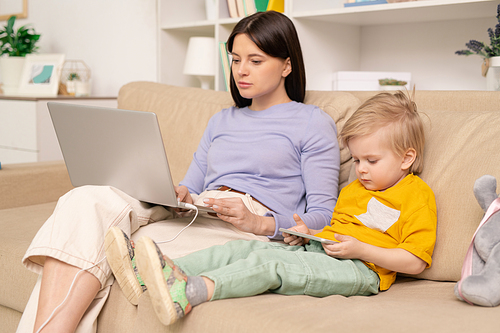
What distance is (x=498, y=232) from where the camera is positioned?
901 mm

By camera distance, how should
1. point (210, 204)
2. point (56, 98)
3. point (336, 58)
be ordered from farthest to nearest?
point (56, 98) < point (336, 58) < point (210, 204)

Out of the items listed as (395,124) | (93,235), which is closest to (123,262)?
(93,235)

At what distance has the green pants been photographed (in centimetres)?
89

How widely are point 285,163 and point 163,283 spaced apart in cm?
58

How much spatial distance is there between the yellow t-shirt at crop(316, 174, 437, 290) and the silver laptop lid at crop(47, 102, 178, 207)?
0.41m

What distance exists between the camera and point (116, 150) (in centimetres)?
110

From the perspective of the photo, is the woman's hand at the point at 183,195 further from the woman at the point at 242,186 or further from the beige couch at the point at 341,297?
the beige couch at the point at 341,297

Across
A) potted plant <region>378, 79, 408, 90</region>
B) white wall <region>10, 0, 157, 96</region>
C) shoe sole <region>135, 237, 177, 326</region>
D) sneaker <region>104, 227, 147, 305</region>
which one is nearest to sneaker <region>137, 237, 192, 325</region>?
shoe sole <region>135, 237, 177, 326</region>

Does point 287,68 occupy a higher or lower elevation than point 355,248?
higher

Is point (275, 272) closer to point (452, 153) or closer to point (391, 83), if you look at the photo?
point (452, 153)

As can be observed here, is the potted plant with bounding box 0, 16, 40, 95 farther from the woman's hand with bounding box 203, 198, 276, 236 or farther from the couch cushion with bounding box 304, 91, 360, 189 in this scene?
the woman's hand with bounding box 203, 198, 276, 236

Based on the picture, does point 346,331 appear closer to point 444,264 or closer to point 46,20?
point 444,264

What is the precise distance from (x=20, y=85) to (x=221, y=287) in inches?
101

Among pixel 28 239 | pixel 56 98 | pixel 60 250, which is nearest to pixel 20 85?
pixel 56 98
